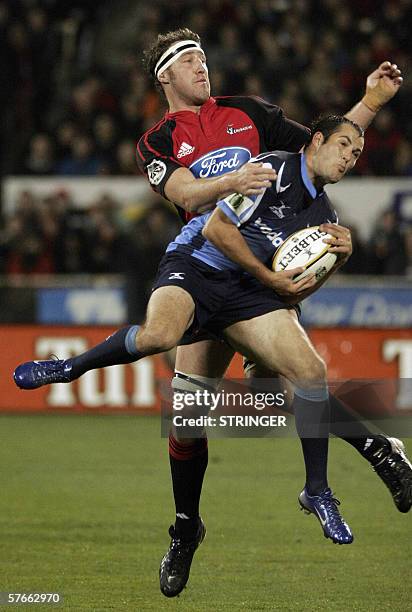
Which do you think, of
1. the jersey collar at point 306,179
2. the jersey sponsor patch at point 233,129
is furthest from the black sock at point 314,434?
the jersey sponsor patch at point 233,129

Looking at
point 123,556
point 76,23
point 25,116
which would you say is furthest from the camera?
point 76,23

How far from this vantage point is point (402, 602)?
5.63 m

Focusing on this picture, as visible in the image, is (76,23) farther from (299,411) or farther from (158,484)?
(299,411)

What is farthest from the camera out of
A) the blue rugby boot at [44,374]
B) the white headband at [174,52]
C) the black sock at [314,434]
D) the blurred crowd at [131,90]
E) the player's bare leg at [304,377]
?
the blurred crowd at [131,90]

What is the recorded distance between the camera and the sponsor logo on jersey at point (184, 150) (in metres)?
5.87

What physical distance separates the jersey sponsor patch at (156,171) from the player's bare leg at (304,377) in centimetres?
79

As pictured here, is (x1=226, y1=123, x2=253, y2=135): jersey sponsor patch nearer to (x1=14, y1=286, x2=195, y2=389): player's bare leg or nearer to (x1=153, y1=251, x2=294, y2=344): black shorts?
(x1=153, y1=251, x2=294, y2=344): black shorts

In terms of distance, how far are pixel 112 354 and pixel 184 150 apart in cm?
105

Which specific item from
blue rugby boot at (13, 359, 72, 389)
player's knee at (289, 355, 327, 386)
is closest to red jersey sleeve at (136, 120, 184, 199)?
blue rugby boot at (13, 359, 72, 389)

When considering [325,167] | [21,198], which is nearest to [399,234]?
[21,198]

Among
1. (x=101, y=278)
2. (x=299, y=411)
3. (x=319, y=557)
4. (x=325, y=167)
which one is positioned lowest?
(x=101, y=278)

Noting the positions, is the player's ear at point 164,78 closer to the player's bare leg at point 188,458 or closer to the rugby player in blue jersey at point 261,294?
the rugby player in blue jersey at point 261,294

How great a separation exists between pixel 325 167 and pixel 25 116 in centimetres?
1013

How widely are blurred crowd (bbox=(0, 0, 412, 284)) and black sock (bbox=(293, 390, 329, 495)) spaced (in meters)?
7.16
